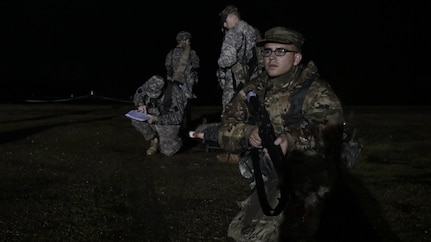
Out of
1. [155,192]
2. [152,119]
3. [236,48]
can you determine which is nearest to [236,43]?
[236,48]

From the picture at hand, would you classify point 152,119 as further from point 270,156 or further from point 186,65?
point 270,156

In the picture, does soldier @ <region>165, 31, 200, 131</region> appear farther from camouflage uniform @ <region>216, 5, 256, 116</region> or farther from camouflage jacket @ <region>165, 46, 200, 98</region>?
camouflage uniform @ <region>216, 5, 256, 116</region>

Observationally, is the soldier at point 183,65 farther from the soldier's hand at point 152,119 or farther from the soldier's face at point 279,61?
Result: the soldier's face at point 279,61

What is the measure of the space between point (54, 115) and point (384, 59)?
1821 centimetres

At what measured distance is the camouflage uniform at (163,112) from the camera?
289 inches

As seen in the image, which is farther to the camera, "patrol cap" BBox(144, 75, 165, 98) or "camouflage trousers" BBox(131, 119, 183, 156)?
"camouflage trousers" BBox(131, 119, 183, 156)

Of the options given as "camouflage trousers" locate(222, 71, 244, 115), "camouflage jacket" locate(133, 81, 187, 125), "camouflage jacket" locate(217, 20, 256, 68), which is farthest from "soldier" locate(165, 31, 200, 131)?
"camouflage jacket" locate(217, 20, 256, 68)

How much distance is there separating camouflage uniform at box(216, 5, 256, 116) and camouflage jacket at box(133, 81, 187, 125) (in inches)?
36.2

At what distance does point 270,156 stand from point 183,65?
4.92 metres

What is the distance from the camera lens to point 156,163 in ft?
23.0

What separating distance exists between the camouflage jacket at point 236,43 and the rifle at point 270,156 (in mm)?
3468

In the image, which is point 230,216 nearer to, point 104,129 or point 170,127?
point 170,127

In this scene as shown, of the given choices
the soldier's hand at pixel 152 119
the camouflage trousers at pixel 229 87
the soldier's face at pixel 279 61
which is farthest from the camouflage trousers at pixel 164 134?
the soldier's face at pixel 279 61

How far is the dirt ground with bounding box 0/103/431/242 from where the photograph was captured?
4164mm
